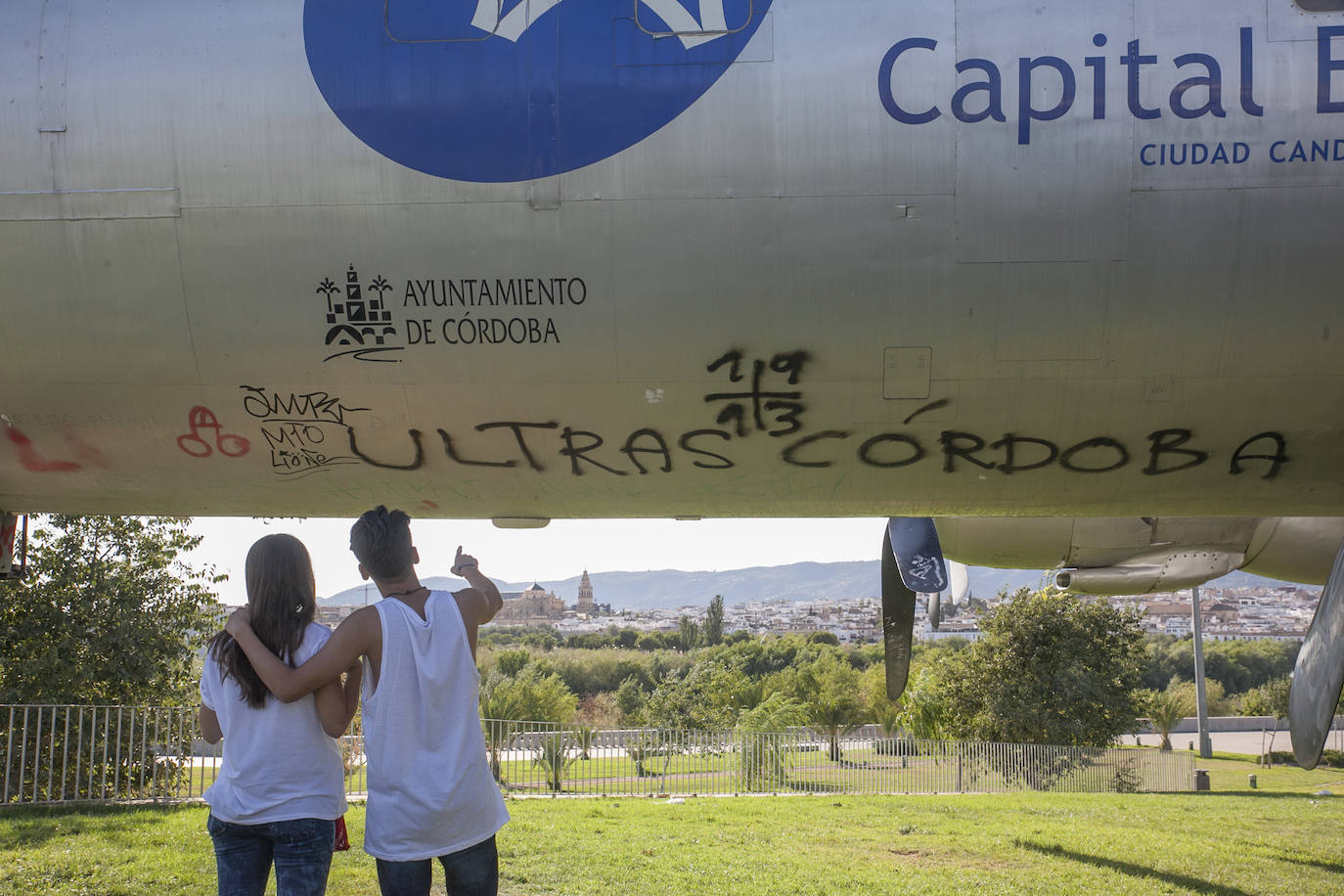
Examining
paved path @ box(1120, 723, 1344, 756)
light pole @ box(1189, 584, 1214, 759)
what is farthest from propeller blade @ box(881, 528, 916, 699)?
paved path @ box(1120, 723, 1344, 756)

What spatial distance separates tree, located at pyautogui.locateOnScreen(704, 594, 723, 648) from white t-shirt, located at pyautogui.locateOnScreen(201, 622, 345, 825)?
112m

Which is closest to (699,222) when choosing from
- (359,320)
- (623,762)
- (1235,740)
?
(359,320)

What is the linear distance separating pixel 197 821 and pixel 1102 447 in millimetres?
10239

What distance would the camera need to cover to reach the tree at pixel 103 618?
50.9 feet

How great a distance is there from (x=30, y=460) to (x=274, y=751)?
2379 millimetres

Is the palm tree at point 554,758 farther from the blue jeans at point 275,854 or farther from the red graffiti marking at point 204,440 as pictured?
the blue jeans at point 275,854

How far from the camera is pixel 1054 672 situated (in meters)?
29.3

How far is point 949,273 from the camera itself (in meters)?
3.84

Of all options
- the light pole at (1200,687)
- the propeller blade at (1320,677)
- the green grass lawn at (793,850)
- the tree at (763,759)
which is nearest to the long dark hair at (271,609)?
the propeller blade at (1320,677)

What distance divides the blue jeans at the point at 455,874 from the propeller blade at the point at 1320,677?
3.32m

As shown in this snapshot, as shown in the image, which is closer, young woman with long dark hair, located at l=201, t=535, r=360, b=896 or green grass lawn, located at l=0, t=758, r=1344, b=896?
young woman with long dark hair, located at l=201, t=535, r=360, b=896

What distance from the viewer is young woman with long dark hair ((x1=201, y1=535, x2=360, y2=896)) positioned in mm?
2994

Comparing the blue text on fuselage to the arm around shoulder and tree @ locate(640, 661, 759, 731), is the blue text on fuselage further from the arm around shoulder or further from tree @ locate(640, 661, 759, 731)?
tree @ locate(640, 661, 759, 731)

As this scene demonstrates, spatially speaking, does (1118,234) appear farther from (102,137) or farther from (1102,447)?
(102,137)
